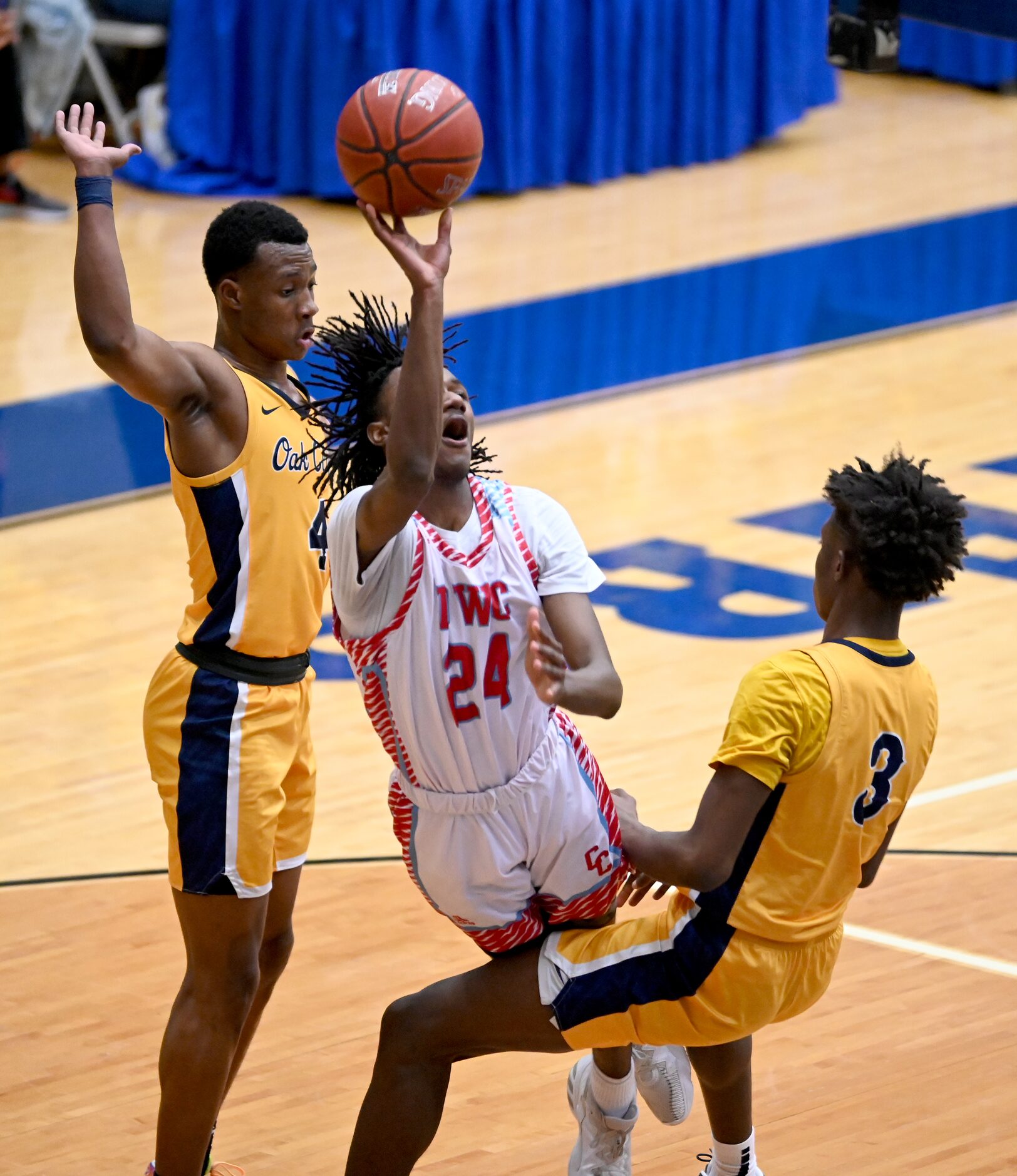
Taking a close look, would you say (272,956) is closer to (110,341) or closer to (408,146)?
(110,341)

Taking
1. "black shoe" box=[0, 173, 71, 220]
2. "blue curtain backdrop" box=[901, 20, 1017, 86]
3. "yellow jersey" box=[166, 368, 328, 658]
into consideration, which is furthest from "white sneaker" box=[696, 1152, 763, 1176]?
"blue curtain backdrop" box=[901, 20, 1017, 86]

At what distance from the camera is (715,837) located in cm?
312

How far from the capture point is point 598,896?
3.33 meters

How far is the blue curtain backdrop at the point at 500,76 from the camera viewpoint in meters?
12.4

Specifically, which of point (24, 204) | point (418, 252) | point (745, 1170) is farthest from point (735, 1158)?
point (24, 204)

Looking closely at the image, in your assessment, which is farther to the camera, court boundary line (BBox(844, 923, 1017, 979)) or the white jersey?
court boundary line (BBox(844, 923, 1017, 979))

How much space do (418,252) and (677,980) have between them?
3.93 ft

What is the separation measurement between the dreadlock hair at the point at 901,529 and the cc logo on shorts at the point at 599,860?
604 millimetres

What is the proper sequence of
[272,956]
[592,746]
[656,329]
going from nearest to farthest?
[272,956], [592,746], [656,329]

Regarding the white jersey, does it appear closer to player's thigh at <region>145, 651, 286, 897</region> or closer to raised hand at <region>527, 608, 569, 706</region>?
raised hand at <region>527, 608, 569, 706</region>

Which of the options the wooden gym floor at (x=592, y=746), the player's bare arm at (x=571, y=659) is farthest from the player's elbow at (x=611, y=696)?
the wooden gym floor at (x=592, y=746)

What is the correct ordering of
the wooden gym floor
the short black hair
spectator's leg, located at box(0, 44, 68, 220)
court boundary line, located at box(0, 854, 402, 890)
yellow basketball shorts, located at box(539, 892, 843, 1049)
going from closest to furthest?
yellow basketball shorts, located at box(539, 892, 843, 1049), the short black hair, the wooden gym floor, court boundary line, located at box(0, 854, 402, 890), spectator's leg, located at box(0, 44, 68, 220)

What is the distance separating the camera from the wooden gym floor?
13.3 ft

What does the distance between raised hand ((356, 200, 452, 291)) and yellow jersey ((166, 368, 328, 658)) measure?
2.25ft
